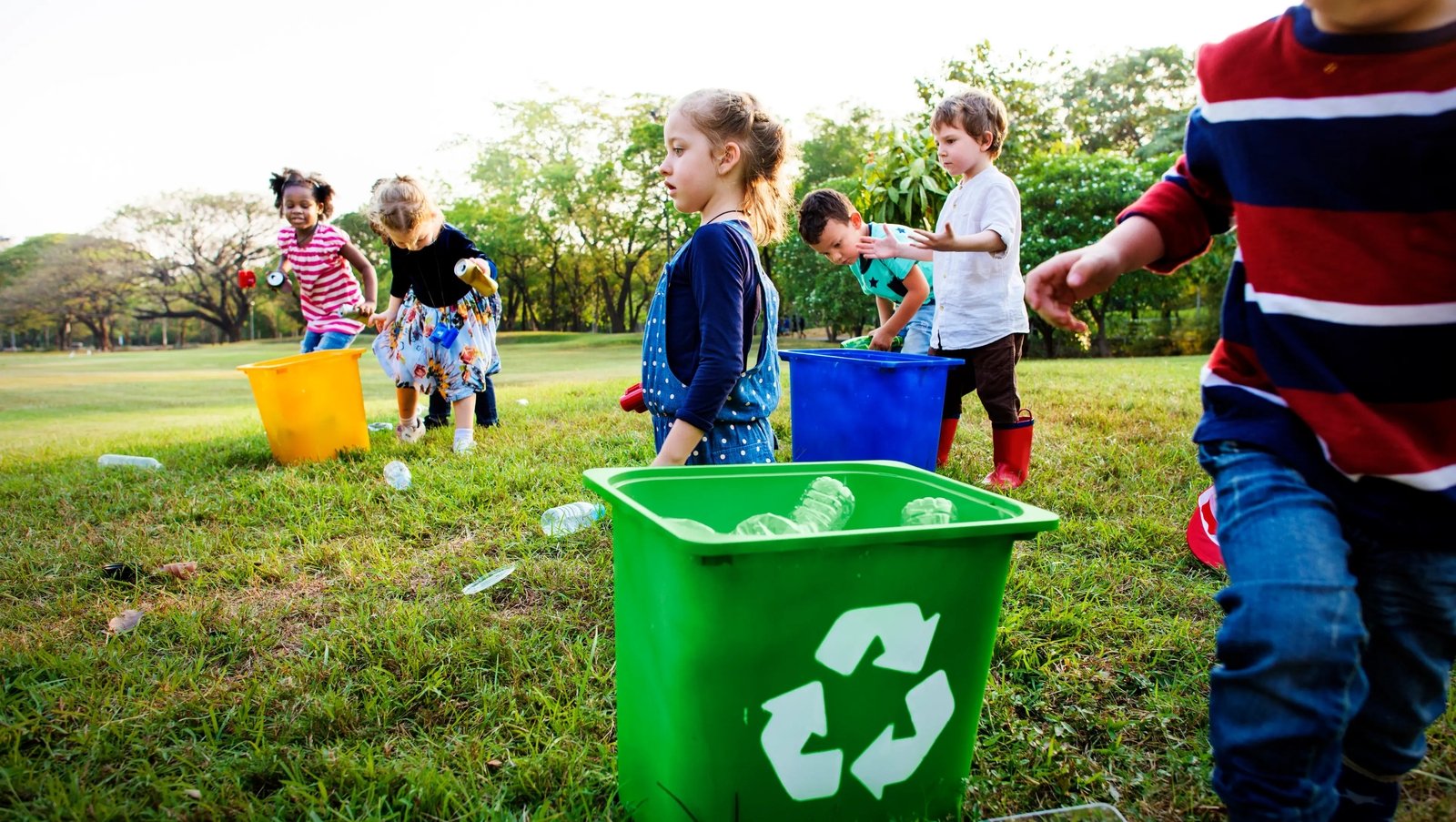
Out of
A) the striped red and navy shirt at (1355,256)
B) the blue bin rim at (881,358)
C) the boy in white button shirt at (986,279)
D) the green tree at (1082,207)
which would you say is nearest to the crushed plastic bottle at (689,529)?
the striped red and navy shirt at (1355,256)

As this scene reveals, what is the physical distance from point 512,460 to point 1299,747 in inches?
122

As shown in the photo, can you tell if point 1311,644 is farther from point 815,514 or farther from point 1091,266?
point 815,514

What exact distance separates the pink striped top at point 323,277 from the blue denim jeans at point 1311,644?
477cm

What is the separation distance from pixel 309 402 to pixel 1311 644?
379 centimetres

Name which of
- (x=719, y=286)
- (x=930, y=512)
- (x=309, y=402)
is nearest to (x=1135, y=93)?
(x=309, y=402)

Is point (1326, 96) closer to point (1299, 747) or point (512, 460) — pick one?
point (1299, 747)

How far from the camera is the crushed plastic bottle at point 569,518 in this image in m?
2.59

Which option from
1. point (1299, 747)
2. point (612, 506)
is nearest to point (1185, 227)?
point (1299, 747)

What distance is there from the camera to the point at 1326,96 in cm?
Answer: 99

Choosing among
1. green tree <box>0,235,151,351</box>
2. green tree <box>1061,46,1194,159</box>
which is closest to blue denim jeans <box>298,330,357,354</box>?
green tree <box>0,235,151,351</box>

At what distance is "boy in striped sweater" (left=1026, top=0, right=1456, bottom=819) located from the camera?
91 centimetres

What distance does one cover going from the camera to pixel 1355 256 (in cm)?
98

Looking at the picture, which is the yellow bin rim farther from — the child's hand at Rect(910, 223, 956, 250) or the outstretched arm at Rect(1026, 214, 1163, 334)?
the outstretched arm at Rect(1026, 214, 1163, 334)

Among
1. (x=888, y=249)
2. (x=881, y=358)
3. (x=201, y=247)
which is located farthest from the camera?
(x=201, y=247)
